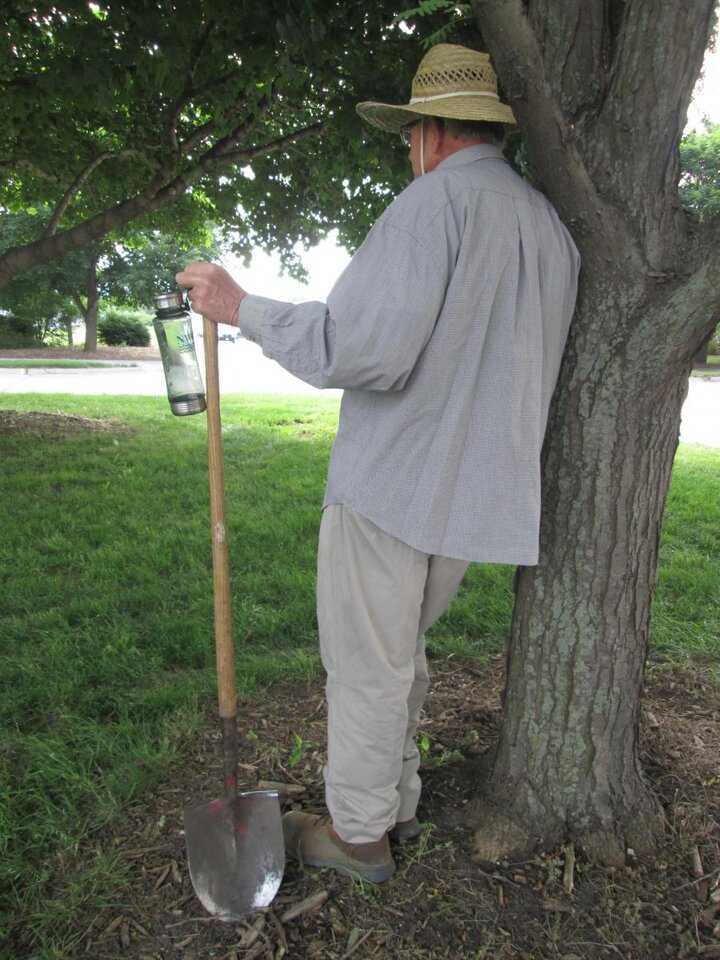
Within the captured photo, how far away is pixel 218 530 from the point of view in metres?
2.16

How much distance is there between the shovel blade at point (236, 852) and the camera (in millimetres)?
1998

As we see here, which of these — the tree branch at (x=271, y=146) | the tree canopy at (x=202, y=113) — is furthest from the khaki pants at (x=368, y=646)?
the tree branch at (x=271, y=146)

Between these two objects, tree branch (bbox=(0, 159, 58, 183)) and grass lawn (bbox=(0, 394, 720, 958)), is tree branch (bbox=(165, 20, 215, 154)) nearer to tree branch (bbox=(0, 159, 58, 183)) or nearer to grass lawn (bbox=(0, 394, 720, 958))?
tree branch (bbox=(0, 159, 58, 183))

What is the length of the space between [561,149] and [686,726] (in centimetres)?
200

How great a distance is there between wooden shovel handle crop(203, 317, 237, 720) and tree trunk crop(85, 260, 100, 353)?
933 inches

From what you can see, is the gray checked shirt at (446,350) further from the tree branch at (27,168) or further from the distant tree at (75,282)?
the distant tree at (75,282)

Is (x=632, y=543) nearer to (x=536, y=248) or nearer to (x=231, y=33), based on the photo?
(x=536, y=248)

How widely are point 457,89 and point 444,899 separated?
6.83ft

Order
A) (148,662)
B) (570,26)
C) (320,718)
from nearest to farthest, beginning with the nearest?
(570,26) → (320,718) → (148,662)

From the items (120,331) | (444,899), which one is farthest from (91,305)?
(444,899)

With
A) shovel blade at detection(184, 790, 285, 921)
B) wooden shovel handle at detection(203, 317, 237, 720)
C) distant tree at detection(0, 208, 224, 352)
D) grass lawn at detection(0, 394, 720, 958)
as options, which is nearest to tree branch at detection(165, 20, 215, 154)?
grass lawn at detection(0, 394, 720, 958)

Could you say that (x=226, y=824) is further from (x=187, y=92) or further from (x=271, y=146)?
(x=271, y=146)

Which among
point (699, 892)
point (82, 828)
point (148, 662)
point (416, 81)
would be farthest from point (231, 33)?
point (699, 892)

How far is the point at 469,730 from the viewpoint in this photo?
2.70m
